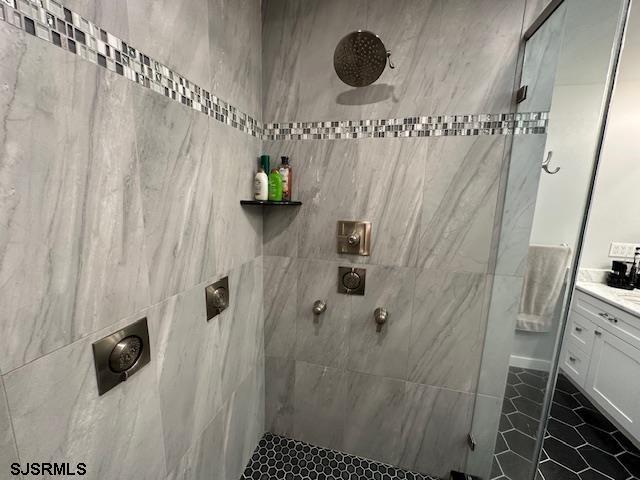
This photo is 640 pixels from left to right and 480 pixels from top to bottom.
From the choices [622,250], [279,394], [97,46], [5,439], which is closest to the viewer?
→ [5,439]

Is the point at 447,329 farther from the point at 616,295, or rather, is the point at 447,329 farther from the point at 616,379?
the point at 616,295

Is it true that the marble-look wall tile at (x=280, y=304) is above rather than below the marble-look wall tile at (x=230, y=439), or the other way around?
above

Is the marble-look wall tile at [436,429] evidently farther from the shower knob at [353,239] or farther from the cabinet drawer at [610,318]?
the cabinet drawer at [610,318]

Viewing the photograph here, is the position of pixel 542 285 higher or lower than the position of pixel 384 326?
higher

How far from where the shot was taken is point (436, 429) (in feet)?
4.46

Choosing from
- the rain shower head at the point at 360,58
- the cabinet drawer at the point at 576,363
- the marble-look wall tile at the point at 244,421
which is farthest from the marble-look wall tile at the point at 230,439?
the cabinet drawer at the point at 576,363

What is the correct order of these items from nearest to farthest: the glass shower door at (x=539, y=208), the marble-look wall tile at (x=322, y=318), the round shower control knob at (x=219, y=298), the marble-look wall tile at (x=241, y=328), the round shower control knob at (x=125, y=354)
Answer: the round shower control knob at (x=125, y=354) < the glass shower door at (x=539, y=208) < the round shower control knob at (x=219, y=298) < the marble-look wall tile at (x=241, y=328) < the marble-look wall tile at (x=322, y=318)

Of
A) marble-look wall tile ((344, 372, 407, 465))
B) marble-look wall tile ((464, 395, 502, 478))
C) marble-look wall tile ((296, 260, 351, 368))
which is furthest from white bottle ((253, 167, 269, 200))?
marble-look wall tile ((464, 395, 502, 478))

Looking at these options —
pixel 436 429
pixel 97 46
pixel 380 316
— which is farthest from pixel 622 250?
pixel 97 46

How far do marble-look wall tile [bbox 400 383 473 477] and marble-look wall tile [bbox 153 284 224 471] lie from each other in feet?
3.27

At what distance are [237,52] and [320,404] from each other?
1.84 meters

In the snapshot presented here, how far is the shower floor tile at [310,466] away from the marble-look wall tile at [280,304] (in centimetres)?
57

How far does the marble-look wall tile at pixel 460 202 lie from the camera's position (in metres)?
1.15

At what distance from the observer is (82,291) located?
60cm
